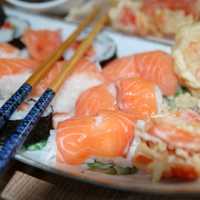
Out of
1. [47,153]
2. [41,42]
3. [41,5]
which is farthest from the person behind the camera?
[41,5]

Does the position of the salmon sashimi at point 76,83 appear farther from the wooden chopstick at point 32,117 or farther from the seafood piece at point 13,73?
the seafood piece at point 13,73

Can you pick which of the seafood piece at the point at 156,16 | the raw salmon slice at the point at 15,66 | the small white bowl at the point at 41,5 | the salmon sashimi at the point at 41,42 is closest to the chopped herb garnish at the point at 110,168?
the raw salmon slice at the point at 15,66

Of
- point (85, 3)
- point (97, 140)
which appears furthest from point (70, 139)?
point (85, 3)

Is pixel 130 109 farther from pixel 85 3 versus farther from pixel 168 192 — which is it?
pixel 85 3

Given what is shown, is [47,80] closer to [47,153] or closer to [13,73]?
[13,73]

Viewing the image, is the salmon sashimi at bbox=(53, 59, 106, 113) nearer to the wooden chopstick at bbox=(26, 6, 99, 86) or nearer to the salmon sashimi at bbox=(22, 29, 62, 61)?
the wooden chopstick at bbox=(26, 6, 99, 86)

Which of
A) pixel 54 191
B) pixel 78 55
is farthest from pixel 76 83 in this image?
pixel 54 191
